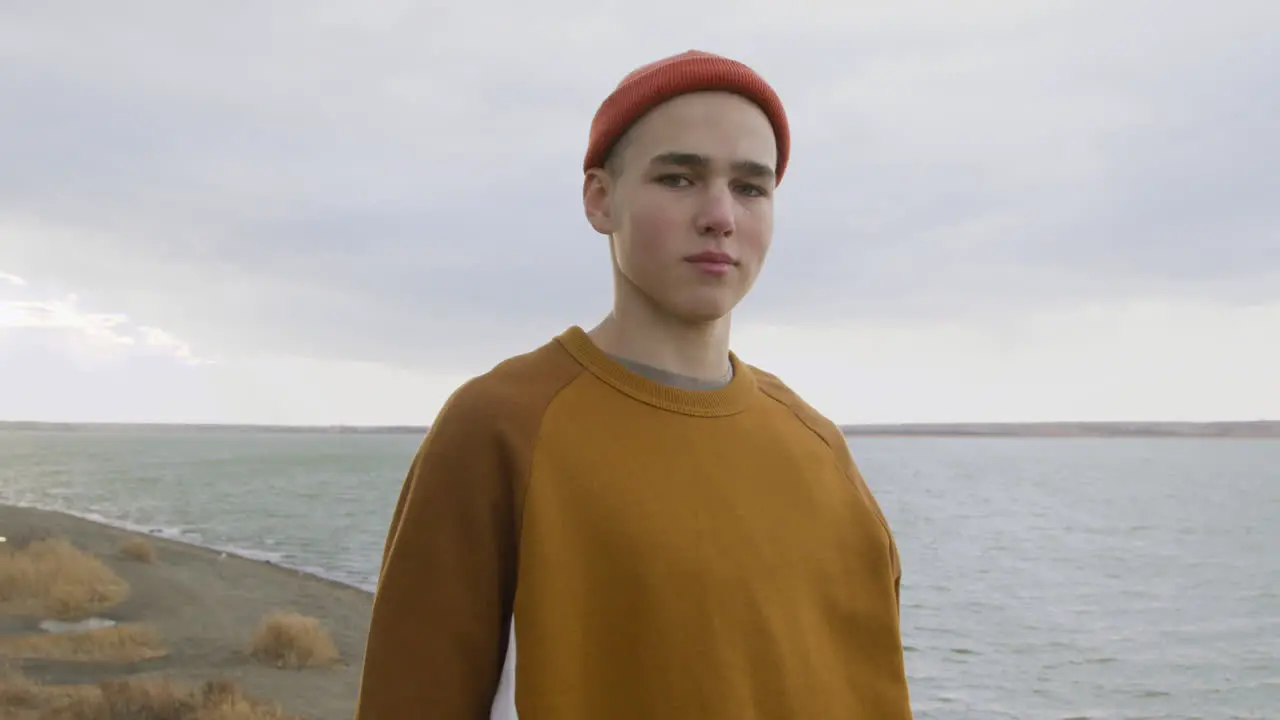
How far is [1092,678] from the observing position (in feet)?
69.6

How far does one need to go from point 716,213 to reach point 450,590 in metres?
0.84

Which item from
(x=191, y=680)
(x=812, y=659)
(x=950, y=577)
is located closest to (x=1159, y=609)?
(x=950, y=577)

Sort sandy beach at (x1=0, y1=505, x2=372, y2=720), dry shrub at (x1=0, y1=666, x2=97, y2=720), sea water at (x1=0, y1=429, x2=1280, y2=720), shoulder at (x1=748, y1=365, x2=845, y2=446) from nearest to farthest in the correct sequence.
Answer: shoulder at (x1=748, y1=365, x2=845, y2=446) → dry shrub at (x1=0, y1=666, x2=97, y2=720) → sandy beach at (x1=0, y1=505, x2=372, y2=720) → sea water at (x1=0, y1=429, x2=1280, y2=720)

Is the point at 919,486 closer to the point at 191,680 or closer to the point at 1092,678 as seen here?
the point at 1092,678

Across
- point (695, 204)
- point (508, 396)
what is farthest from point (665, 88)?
point (508, 396)

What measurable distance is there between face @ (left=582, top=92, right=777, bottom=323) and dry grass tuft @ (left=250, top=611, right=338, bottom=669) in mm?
12433

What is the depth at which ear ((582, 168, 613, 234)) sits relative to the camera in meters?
2.21

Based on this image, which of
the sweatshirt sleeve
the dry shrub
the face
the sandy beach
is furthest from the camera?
the sandy beach

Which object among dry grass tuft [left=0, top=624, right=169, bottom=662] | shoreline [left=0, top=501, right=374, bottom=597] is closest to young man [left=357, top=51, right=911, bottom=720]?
dry grass tuft [left=0, top=624, right=169, bottom=662]

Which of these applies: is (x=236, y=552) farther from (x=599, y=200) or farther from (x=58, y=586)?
(x=599, y=200)

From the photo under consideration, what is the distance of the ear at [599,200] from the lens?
2209mm

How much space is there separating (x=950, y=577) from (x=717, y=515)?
3340cm

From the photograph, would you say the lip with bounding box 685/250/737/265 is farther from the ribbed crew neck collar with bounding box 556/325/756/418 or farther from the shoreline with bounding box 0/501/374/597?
the shoreline with bounding box 0/501/374/597

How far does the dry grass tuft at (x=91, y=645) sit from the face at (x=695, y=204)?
38.7ft
